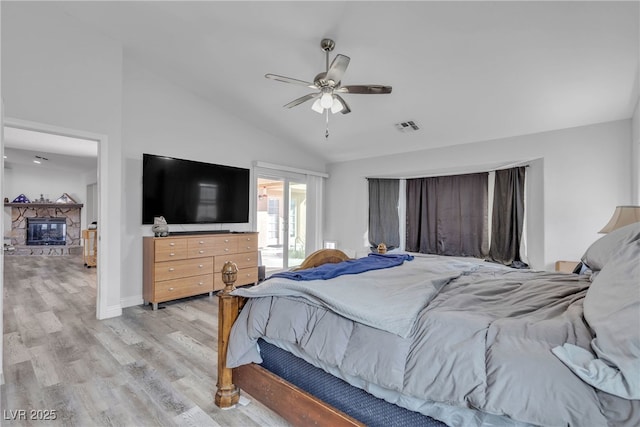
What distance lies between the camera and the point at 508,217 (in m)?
4.34

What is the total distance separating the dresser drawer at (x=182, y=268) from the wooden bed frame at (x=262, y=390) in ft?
7.33

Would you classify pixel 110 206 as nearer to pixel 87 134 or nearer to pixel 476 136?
pixel 87 134

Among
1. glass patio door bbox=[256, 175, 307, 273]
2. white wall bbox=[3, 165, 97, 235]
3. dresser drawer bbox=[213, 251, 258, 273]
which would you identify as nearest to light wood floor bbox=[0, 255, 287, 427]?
dresser drawer bbox=[213, 251, 258, 273]

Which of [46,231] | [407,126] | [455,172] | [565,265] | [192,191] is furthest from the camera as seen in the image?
[46,231]

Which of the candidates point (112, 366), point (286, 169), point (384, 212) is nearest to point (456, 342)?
point (112, 366)

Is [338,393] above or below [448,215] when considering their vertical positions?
below

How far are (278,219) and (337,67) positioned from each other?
12.2 ft

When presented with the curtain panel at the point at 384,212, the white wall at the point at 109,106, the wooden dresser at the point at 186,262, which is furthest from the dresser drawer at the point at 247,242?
the curtain panel at the point at 384,212

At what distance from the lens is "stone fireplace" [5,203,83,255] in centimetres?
831

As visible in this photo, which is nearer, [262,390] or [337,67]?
[262,390]

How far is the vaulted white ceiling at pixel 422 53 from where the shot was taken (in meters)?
2.40

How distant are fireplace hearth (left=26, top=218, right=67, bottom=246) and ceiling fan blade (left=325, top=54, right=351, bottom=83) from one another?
989cm

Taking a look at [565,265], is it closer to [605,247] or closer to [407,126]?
[605,247]

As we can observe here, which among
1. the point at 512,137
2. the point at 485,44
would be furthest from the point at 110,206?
the point at 512,137
